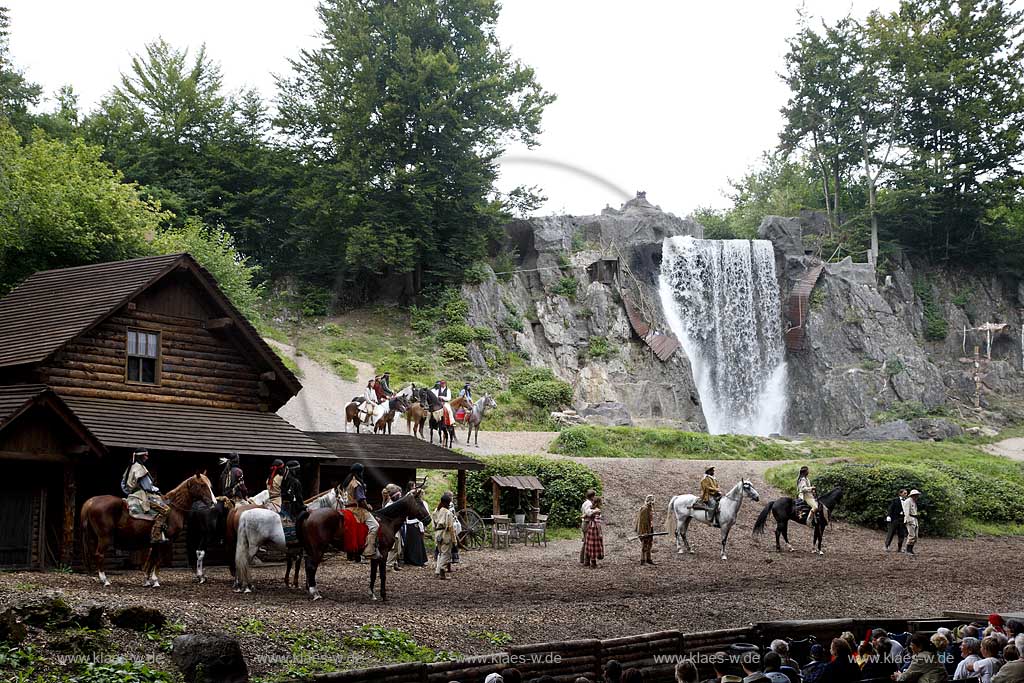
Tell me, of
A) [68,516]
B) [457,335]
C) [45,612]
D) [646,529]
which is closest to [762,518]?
[646,529]

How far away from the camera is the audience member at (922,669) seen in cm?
1272

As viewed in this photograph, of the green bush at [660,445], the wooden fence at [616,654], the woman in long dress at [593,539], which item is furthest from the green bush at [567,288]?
the wooden fence at [616,654]

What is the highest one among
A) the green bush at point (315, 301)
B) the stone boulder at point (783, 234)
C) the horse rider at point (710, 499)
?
the stone boulder at point (783, 234)

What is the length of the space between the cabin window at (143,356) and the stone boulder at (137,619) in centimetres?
1247

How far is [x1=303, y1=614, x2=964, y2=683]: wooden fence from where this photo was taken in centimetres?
1372

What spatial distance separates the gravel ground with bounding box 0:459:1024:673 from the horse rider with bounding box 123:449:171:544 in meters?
1.11

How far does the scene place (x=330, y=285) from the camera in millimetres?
61844

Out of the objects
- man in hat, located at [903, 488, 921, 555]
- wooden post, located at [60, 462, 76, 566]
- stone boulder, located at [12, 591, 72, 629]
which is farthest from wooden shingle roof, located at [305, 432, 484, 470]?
stone boulder, located at [12, 591, 72, 629]

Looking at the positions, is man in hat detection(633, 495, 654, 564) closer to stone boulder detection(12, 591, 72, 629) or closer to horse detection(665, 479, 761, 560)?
horse detection(665, 479, 761, 560)

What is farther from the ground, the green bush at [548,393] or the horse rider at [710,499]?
the green bush at [548,393]

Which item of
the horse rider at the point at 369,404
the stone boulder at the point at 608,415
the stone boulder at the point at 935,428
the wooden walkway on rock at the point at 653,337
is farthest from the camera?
the wooden walkway on rock at the point at 653,337

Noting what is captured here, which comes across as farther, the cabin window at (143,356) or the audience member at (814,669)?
the cabin window at (143,356)

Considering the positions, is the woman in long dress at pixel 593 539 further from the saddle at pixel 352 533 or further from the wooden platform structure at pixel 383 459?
the saddle at pixel 352 533

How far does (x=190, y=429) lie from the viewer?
24922 millimetres
